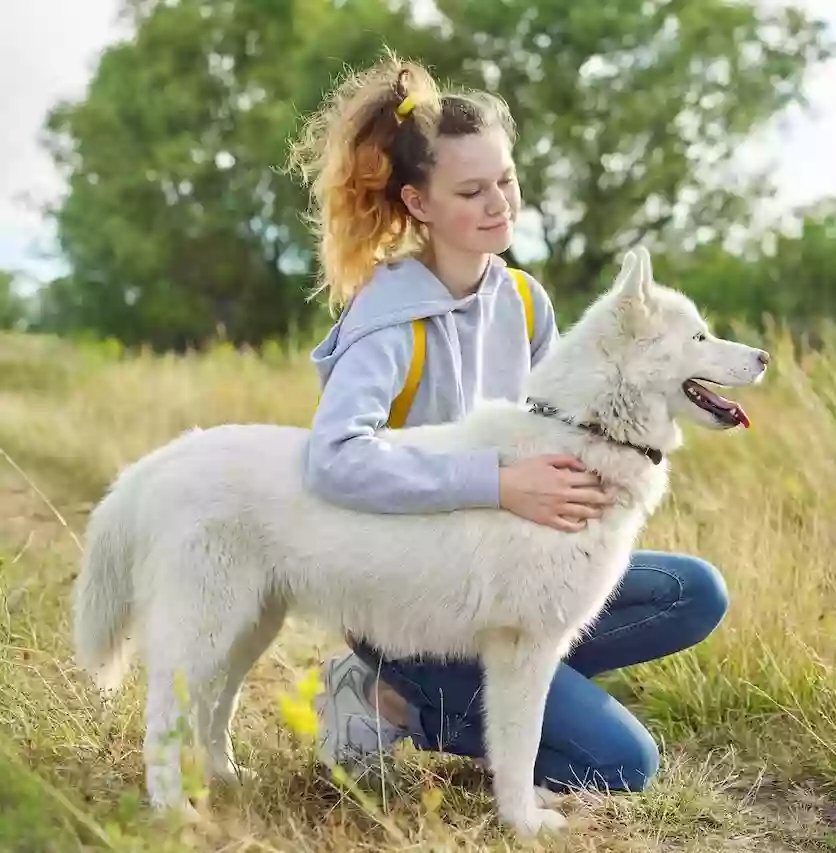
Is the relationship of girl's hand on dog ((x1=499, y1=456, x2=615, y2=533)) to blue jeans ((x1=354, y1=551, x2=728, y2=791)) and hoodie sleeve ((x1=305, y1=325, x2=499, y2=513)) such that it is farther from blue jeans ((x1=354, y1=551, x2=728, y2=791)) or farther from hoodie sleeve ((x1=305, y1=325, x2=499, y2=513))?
blue jeans ((x1=354, y1=551, x2=728, y2=791))

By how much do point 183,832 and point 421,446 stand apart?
37.5 inches

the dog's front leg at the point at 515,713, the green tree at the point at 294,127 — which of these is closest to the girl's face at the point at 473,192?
the dog's front leg at the point at 515,713

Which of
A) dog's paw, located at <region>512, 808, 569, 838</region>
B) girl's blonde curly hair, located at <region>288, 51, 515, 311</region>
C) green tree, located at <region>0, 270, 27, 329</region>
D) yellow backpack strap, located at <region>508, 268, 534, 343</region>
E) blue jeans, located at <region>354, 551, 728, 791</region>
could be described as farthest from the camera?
green tree, located at <region>0, 270, 27, 329</region>

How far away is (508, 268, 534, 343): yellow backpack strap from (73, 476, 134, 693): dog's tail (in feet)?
3.75

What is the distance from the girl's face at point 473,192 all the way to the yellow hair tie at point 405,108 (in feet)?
0.36

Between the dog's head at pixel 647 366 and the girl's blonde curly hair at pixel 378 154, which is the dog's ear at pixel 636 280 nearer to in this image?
→ the dog's head at pixel 647 366

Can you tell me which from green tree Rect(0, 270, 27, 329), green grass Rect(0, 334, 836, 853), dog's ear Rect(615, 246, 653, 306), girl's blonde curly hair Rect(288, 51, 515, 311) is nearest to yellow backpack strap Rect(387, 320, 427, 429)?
girl's blonde curly hair Rect(288, 51, 515, 311)

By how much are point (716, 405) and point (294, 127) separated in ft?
45.5

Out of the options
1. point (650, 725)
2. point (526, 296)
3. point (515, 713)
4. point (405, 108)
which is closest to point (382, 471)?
point (515, 713)

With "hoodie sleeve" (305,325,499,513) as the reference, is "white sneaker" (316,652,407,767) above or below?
below

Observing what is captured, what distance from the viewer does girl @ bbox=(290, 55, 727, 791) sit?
8.39ft

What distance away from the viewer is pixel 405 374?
280 centimetres

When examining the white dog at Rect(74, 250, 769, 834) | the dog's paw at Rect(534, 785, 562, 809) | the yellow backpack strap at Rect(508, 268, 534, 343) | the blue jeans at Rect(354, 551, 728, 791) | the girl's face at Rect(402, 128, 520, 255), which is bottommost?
the dog's paw at Rect(534, 785, 562, 809)

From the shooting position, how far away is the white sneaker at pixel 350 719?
2990 millimetres
